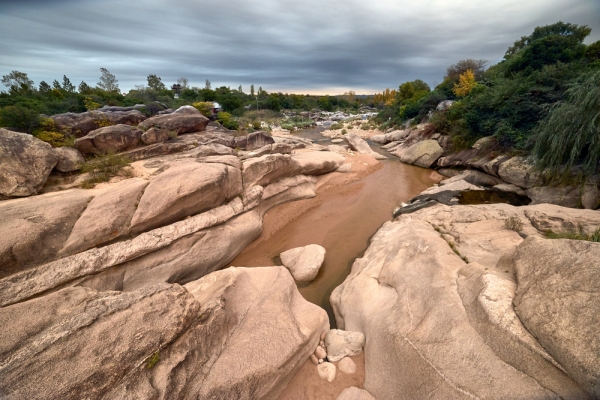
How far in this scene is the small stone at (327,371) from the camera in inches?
136

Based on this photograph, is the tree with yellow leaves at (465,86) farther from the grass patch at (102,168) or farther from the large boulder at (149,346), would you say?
the grass patch at (102,168)

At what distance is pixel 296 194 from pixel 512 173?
890 cm

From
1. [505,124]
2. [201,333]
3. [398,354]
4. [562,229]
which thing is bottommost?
[398,354]

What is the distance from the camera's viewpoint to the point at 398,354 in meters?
3.18

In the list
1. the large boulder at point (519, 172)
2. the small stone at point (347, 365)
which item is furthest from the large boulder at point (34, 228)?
the large boulder at point (519, 172)

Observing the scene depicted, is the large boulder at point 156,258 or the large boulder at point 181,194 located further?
the large boulder at point 181,194

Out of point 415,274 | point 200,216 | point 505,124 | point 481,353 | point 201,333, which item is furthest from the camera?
point 505,124

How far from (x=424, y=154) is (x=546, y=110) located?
5790 millimetres

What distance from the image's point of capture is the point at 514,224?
502 centimetres

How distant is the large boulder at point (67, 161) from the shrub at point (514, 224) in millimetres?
12514

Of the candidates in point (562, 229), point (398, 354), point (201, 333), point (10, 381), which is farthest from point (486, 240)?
point (10, 381)

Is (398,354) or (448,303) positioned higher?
(448,303)

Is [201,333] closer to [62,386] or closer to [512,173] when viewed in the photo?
[62,386]

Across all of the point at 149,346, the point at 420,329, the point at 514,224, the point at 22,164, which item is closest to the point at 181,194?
the point at 149,346
